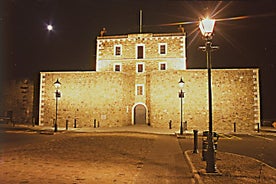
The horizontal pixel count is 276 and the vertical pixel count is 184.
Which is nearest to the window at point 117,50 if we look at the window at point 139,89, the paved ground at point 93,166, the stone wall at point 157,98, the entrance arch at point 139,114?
the stone wall at point 157,98

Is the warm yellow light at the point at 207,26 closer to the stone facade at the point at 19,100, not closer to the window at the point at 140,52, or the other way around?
the window at the point at 140,52

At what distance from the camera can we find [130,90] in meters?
26.5

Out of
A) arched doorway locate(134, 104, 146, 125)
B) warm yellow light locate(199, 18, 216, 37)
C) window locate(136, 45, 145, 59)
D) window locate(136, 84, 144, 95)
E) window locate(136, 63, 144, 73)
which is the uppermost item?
window locate(136, 45, 145, 59)

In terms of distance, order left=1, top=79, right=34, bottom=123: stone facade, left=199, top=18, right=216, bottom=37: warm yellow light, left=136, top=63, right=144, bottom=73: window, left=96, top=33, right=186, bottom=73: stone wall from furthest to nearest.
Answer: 1. left=1, top=79, right=34, bottom=123: stone facade
2. left=136, top=63, right=144, bottom=73: window
3. left=96, top=33, right=186, bottom=73: stone wall
4. left=199, top=18, right=216, bottom=37: warm yellow light

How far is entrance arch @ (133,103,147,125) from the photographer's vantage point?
26500 mm

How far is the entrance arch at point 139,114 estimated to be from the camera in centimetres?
2650

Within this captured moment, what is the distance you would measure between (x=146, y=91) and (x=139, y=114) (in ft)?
7.81

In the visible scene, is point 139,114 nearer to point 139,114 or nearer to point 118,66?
point 139,114

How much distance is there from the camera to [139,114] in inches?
1046

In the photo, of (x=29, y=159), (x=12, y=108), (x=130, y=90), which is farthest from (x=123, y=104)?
(x=29, y=159)

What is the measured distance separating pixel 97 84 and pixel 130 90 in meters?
3.35

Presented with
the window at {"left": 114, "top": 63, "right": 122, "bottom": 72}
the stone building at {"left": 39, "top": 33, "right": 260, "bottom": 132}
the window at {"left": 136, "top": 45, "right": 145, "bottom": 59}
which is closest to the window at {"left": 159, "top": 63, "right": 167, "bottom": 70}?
the stone building at {"left": 39, "top": 33, "right": 260, "bottom": 132}

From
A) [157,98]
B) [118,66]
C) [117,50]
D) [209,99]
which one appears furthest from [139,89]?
[209,99]

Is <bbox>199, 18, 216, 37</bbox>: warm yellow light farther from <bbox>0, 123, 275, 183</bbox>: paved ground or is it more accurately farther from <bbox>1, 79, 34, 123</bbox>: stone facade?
<bbox>1, 79, 34, 123</bbox>: stone facade
